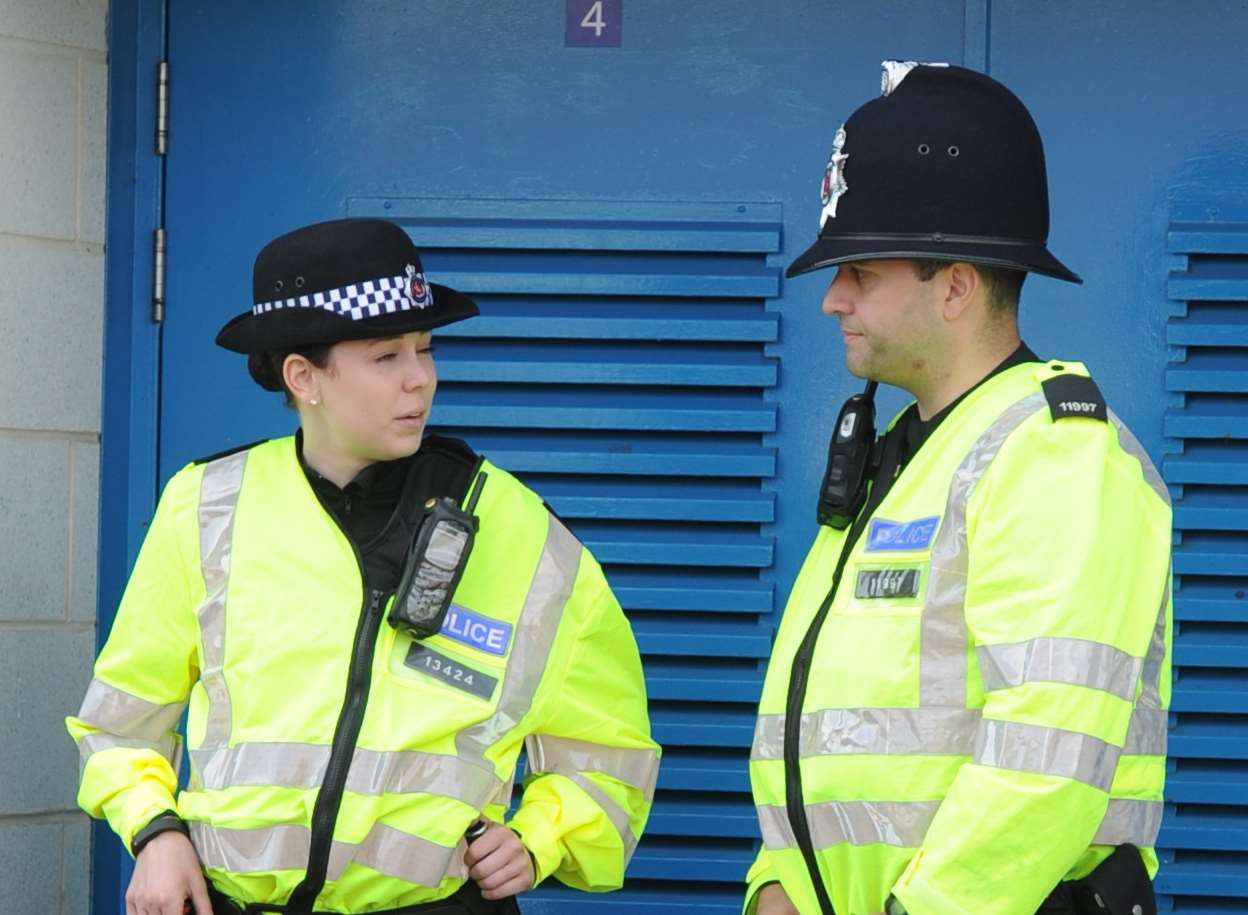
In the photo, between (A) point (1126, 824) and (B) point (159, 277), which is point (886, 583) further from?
(B) point (159, 277)

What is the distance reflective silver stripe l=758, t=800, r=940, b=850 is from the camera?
7.65 ft

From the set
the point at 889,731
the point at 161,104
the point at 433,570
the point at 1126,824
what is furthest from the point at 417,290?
the point at 1126,824

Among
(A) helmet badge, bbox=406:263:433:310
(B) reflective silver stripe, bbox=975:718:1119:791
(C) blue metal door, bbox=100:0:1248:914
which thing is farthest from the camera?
(C) blue metal door, bbox=100:0:1248:914

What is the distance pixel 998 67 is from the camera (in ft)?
11.8

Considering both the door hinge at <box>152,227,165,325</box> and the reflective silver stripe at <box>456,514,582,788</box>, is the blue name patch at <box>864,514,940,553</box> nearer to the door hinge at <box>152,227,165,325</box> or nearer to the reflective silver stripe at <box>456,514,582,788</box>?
the reflective silver stripe at <box>456,514,582,788</box>

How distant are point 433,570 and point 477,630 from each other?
0.46ft

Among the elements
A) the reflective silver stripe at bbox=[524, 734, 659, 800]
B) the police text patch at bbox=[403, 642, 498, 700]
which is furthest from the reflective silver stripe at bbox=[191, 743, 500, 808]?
the reflective silver stripe at bbox=[524, 734, 659, 800]

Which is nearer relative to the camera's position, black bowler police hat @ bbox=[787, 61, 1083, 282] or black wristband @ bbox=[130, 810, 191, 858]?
black bowler police hat @ bbox=[787, 61, 1083, 282]

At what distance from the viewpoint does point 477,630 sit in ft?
9.20

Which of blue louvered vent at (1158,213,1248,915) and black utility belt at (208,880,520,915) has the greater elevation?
blue louvered vent at (1158,213,1248,915)

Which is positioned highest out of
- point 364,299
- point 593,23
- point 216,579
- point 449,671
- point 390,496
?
point 593,23

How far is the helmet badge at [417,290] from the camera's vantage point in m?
2.85

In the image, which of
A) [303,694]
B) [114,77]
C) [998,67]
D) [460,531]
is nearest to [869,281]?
[460,531]

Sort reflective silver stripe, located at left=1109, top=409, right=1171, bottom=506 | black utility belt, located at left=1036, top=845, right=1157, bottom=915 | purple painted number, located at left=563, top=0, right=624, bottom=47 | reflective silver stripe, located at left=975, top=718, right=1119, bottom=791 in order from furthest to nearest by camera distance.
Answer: purple painted number, located at left=563, top=0, right=624, bottom=47, reflective silver stripe, located at left=1109, top=409, right=1171, bottom=506, black utility belt, located at left=1036, top=845, right=1157, bottom=915, reflective silver stripe, located at left=975, top=718, right=1119, bottom=791
